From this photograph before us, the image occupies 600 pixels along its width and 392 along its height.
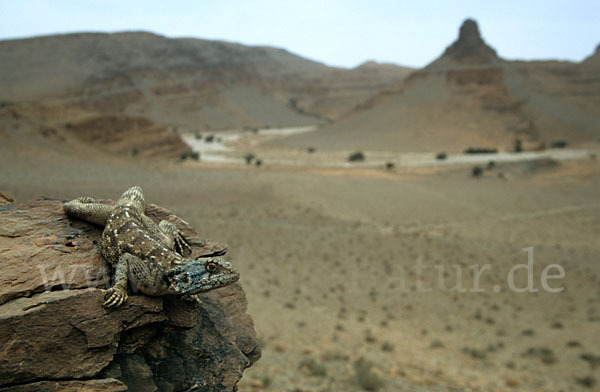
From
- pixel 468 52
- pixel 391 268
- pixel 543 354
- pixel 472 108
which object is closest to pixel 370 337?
pixel 543 354

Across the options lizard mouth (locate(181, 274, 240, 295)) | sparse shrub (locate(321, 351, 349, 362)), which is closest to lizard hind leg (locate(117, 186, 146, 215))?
lizard mouth (locate(181, 274, 240, 295))

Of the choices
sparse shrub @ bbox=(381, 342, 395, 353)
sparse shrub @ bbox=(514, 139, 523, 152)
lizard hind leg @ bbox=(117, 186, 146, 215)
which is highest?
sparse shrub @ bbox=(514, 139, 523, 152)

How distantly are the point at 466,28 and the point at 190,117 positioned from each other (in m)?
60.7

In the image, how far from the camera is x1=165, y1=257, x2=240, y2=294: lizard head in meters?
3.87

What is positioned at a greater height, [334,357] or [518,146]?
[518,146]

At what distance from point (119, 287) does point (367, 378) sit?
6773mm

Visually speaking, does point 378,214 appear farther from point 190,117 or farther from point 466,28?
point 190,117

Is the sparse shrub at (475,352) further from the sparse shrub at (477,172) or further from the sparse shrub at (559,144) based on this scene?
the sparse shrub at (559,144)

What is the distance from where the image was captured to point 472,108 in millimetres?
73500

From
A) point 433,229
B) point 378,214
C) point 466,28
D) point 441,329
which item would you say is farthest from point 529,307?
point 466,28

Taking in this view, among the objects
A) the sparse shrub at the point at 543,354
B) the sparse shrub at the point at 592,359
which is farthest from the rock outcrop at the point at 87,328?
the sparse shrub at the point at 592,359

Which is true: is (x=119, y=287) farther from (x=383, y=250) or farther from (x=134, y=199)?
(x=383, y=250)

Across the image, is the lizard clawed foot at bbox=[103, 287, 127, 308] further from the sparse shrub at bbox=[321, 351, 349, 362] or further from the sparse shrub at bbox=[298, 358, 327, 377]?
the sparse shrub at bbox=[321, 351, 349, 362]

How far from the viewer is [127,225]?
4512 mm
